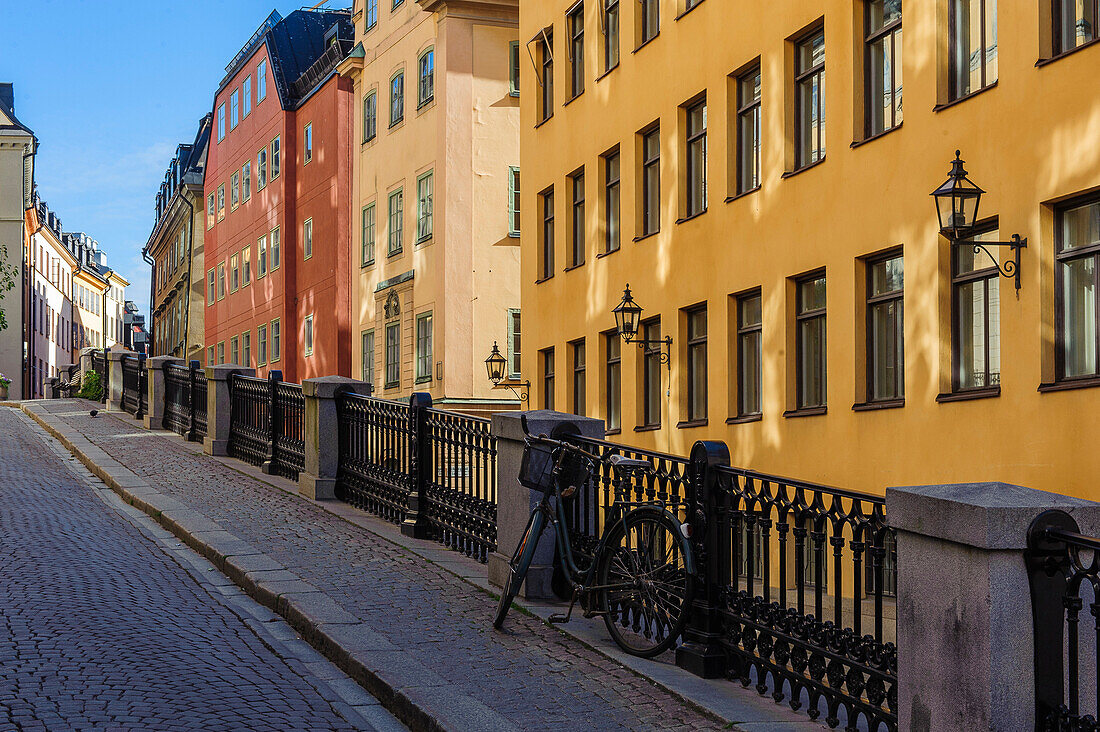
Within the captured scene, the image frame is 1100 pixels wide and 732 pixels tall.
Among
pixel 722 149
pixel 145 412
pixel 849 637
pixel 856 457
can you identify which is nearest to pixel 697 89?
pixel 722 149

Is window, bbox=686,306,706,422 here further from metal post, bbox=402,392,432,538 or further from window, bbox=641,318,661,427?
metal post, bbox=402,392,432,538

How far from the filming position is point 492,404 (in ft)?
118

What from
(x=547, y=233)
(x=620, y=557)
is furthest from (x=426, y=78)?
(x=620, y=557)

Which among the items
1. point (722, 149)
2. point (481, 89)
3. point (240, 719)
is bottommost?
point (240, 719)

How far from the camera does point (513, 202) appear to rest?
36688 mm

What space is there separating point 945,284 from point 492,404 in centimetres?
2053

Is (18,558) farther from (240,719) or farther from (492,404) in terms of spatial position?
(492,404)

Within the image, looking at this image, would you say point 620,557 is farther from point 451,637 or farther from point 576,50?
point 576,50

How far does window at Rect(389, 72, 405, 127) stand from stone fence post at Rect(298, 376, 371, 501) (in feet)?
79.4

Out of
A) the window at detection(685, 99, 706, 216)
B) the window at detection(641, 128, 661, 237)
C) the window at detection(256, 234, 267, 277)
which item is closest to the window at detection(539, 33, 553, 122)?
the window at detection(641, 128, 661, 237)

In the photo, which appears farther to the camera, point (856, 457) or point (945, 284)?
point (856, 457)

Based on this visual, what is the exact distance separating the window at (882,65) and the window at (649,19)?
7021 millimetres

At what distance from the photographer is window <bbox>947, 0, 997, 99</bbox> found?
16.2 metres

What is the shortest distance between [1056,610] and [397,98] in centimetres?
3636
